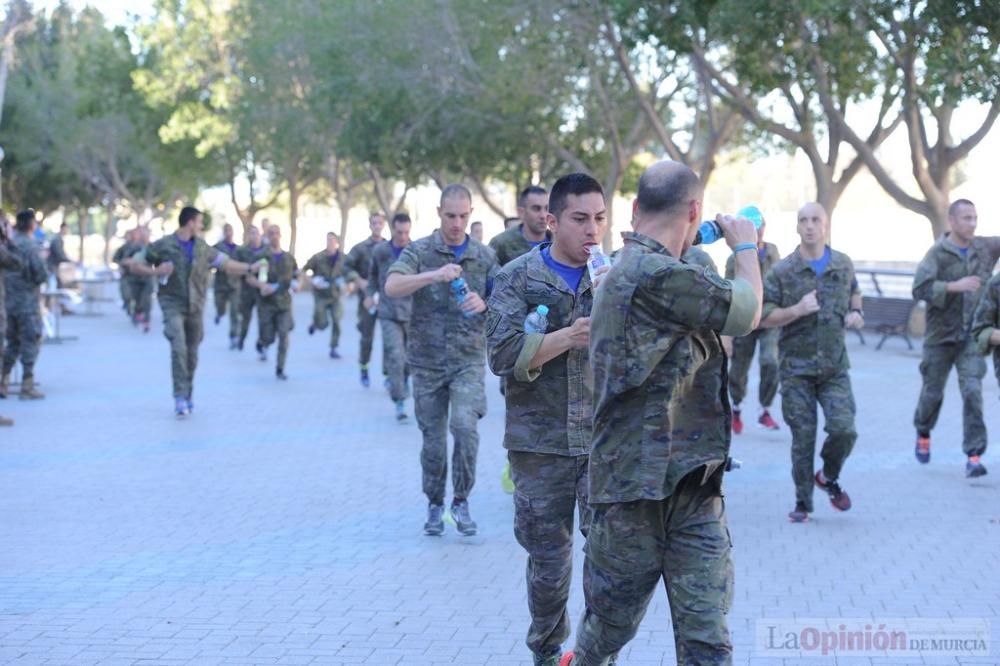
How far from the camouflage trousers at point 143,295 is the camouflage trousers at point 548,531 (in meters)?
23.7

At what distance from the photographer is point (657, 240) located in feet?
14.2

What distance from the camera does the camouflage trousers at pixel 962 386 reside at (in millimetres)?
10273

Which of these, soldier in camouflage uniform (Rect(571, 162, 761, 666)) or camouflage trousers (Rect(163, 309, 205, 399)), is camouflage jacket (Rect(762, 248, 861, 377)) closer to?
soldier in camouflage uniform (Rect(571, 162, 761, 666))

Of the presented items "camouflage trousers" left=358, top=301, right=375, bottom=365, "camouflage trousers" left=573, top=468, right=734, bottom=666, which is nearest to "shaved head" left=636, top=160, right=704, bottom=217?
"camouflage trousers" left=573, top=468, right=734, bottom=666

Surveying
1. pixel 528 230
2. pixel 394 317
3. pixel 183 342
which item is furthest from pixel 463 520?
pixel 183 342

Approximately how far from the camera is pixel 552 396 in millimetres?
5570

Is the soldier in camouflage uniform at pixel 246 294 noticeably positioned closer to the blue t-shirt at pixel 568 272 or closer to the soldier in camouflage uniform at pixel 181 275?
the soldier in camouflage uniform at pixel 181 275

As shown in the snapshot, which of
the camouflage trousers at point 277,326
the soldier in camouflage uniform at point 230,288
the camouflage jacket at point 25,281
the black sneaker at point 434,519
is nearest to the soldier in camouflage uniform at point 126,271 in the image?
the soldier in camouflage uniform at point 230,288

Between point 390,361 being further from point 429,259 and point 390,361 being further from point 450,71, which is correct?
point 450,71

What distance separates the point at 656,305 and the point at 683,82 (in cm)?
2798

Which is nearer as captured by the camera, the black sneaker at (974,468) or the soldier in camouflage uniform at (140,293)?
the black sneaker at (974,468)

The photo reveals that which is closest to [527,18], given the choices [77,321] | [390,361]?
[77,321]

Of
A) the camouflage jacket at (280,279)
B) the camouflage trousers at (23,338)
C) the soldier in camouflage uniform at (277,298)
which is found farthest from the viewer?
the camouflage jacket at (280,279)

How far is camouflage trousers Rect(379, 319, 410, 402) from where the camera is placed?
45.2 ft
